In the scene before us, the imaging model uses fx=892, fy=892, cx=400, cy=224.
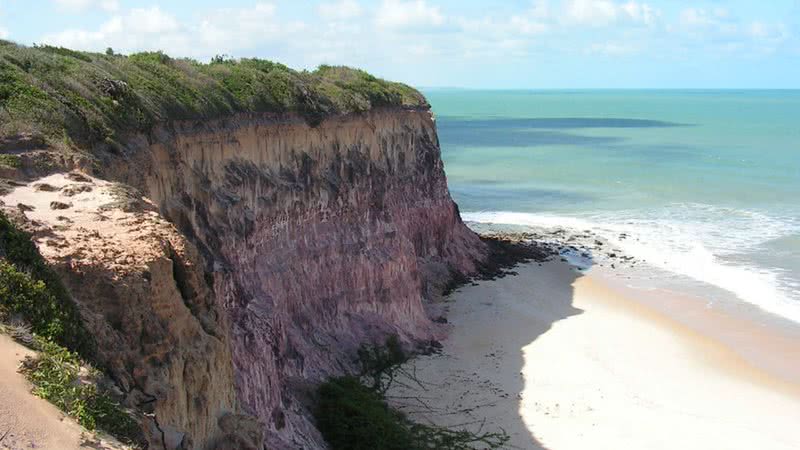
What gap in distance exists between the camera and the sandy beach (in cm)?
2356

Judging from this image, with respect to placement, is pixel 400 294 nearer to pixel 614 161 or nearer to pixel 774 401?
pixel 774 401

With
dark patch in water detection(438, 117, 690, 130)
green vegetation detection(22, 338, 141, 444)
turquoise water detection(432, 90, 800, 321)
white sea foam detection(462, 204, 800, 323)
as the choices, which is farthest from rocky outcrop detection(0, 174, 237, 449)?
dark patch in water detection(438, 117, 690, 130)

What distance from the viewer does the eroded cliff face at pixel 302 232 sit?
64.4 ft

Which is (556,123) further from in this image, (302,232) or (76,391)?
(76,391)

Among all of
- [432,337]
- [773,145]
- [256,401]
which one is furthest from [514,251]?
[773,145]

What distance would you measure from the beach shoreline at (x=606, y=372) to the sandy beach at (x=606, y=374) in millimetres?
50

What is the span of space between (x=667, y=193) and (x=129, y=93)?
178 feet

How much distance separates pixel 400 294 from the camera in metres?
30.5

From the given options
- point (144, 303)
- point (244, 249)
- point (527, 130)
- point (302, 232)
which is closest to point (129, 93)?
point (244, 249)

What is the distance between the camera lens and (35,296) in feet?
31.7

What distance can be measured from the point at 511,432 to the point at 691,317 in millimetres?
14866

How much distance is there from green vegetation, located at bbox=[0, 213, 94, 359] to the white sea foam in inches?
1223

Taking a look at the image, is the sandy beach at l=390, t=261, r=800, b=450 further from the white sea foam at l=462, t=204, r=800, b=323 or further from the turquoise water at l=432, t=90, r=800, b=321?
the turquoise water at l=432, t=90, r=800, b=321

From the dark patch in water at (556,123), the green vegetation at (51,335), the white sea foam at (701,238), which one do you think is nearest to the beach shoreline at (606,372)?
the white sea foam at (701,238)
